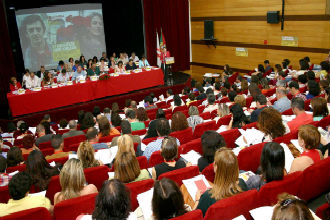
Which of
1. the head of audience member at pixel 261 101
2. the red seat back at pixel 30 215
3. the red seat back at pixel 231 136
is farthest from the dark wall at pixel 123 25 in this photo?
the red seat back at pixel 30 215

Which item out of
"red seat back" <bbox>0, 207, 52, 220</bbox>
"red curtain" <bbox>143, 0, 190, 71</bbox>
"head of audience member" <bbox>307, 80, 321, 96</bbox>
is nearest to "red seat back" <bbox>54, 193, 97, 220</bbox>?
"red seat back" <bbox>0, 207, 52, 220</bbox>

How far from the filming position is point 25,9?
1230cm

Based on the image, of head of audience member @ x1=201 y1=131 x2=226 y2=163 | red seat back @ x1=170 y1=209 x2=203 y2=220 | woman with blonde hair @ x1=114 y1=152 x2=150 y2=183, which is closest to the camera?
red seat back @ x1=170 y1=209 x2=203 y2=220

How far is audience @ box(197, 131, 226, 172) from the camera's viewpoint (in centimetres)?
342

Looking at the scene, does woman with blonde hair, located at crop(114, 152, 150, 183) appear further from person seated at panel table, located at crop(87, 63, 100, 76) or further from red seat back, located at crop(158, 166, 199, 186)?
person seated at panel table, located at crop(87, 63, 100, 76)

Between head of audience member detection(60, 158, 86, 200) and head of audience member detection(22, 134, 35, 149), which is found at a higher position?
head of audience member detection(60, 158, 86, 200)

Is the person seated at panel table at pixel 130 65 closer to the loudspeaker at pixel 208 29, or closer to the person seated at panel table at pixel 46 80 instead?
the person seated at panel table at pixel 46 80

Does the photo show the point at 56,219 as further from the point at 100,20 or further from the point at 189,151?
the point at 100,20

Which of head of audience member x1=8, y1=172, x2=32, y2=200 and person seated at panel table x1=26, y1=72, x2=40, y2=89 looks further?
person seated at panel table x1=26, y1=72, x2=40, y2=89

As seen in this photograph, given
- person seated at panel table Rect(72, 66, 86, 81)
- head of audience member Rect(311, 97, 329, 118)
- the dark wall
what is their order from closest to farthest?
head of audience member Rect(311, 97, 329, 118) → person seated at panel table Rect(72, 66, 86, 81) → the dark wall

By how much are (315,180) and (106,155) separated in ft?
8.59

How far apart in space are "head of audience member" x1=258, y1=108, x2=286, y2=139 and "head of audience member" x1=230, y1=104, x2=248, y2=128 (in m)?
0.94

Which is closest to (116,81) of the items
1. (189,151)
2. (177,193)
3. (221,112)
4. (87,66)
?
(87,66)

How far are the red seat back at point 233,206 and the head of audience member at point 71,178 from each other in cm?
133
